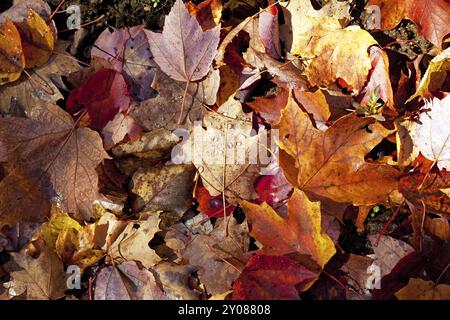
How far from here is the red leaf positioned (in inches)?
71.4

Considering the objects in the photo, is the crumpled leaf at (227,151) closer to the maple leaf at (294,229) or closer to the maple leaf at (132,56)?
the maple leaf at (294,229)

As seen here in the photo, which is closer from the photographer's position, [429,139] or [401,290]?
[401,290]

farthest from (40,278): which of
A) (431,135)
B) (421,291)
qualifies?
(431,135)

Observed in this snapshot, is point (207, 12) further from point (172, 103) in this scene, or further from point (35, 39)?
point (35, 39)

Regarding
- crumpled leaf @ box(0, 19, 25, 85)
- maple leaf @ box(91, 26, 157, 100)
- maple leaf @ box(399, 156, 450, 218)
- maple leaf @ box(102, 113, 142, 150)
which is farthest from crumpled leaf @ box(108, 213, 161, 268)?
maple leaf @ box(399, 156, 450, 218)

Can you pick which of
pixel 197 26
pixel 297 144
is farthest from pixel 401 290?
pixel 197 26

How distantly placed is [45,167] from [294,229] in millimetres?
784

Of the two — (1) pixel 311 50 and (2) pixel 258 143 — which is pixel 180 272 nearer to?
(2) pixel 258 143

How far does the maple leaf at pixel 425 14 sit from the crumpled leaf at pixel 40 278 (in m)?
1.32

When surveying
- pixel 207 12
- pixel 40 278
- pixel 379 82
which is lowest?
pixel 40 278

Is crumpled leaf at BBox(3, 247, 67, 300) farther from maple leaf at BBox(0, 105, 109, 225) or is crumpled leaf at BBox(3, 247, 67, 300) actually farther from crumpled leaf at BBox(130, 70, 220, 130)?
crumpled leaf at BBox(130, 70, 220, 130)

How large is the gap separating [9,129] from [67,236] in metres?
0.37

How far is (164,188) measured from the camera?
5.81 ft

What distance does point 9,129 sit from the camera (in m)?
1.74
